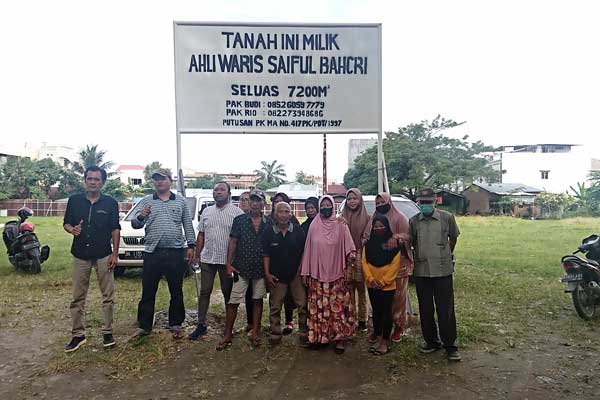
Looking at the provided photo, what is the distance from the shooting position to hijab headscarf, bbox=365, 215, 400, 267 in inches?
197

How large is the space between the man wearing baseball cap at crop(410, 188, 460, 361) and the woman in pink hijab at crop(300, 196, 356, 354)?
0.70 meters

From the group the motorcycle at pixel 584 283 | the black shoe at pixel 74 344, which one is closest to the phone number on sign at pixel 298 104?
the black shoe at pixel 74 344

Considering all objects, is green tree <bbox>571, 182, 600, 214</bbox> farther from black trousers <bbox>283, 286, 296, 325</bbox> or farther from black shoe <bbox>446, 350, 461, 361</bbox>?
black trousers <bbox>283, 286, 296, 325</bbox>

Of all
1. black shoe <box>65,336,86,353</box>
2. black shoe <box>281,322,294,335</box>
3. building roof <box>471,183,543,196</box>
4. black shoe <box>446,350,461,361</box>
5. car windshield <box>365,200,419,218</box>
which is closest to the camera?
black shoe <box>446,350,461,361</box>

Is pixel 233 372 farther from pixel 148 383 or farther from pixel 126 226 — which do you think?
pixel 126 226

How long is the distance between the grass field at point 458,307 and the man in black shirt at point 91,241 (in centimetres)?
47

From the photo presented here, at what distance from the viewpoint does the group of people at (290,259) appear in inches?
197

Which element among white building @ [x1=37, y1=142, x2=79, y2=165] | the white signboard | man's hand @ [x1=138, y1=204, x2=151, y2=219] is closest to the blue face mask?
the white signboard

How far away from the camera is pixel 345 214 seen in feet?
18.5

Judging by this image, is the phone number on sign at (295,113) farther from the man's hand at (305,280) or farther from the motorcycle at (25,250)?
the motorcycle at (25,250)

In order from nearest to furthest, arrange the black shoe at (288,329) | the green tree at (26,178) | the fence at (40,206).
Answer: the black shoe at (288,329), the fence at (40,206), the green tree at (26,178)

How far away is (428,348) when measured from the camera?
5105mm

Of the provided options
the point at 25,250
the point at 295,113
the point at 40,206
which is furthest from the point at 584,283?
the point at 40,206

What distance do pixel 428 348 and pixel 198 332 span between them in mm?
2473
